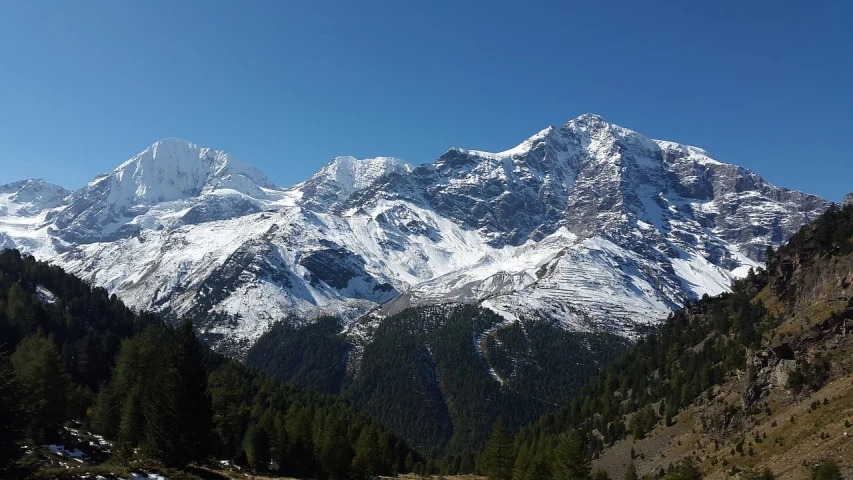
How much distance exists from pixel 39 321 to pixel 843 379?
144951mm

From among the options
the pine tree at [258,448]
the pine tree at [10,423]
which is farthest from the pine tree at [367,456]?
the pine tree at [10,423]

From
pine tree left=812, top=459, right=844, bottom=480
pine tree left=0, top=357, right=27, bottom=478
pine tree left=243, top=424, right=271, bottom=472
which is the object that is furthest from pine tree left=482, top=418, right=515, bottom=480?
pine tree left=0, top=357, right=27, bottom=478

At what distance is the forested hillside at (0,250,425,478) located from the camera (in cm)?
4378

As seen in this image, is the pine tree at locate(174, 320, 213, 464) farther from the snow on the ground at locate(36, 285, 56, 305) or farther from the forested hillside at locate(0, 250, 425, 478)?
the snow on the ground at locate(36, 285, 56, 305)

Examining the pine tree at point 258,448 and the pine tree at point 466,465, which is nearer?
the pine tree at point 258,448

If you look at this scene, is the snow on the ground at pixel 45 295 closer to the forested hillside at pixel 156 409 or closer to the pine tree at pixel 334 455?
the forested hillside at pixel 156 409

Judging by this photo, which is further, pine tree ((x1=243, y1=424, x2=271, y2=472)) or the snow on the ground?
the snow on the ground

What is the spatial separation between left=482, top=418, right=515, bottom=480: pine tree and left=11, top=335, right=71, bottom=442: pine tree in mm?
62468

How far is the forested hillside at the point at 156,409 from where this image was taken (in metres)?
43.8

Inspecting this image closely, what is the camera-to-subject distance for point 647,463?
3386 inches

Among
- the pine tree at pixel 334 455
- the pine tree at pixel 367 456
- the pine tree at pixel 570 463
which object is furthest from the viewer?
the pine tree at pixel 367 456

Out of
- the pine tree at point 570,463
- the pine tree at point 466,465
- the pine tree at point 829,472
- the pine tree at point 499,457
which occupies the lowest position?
the pine tree at point 466,465

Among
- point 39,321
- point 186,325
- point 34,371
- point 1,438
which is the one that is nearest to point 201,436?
point 186,325

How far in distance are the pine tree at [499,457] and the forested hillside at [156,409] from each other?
17.9 metres
